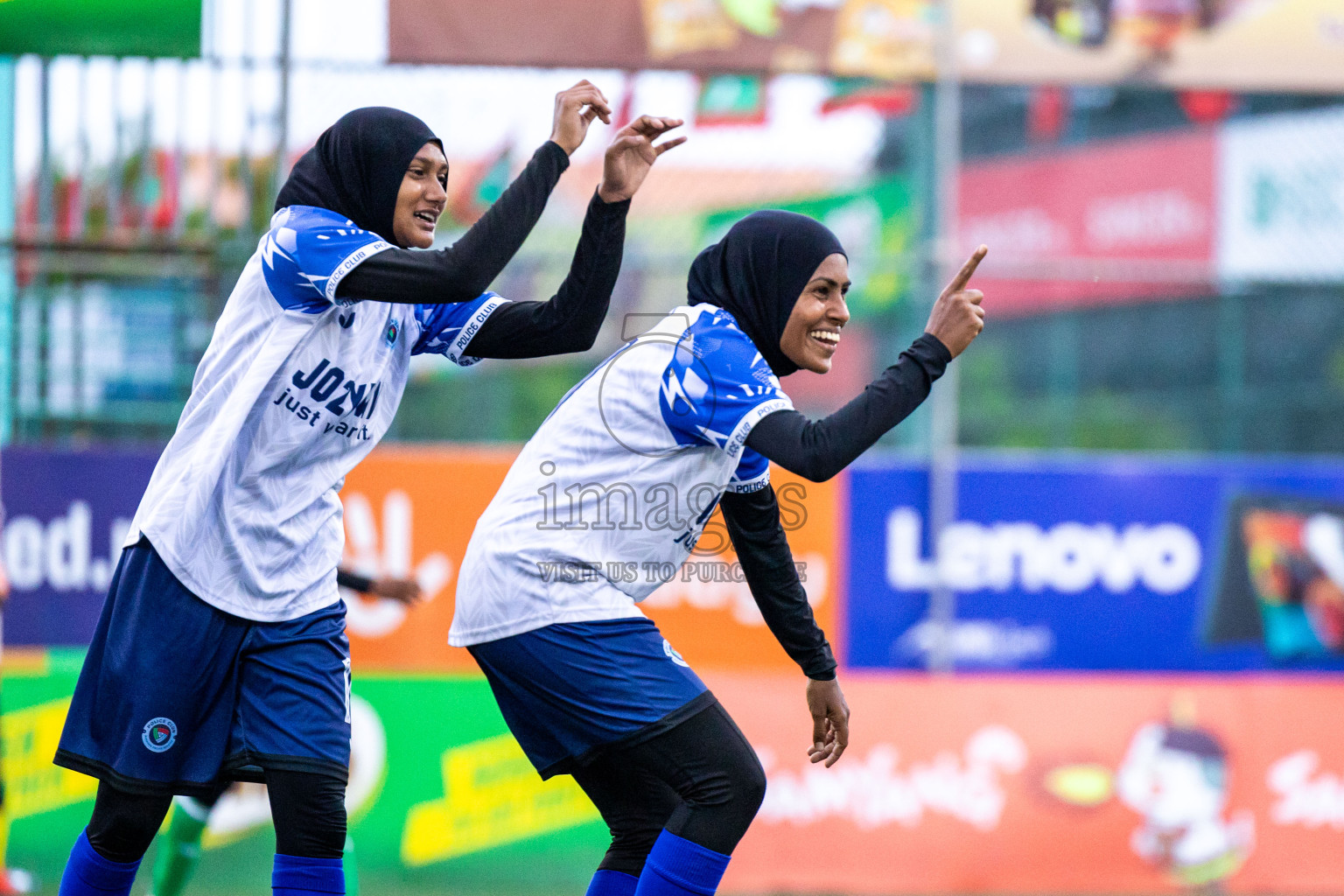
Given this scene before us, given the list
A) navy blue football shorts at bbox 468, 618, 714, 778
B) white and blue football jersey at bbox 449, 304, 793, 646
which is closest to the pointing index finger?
white and blue football jersey at bbox 449, 304, 793, 646

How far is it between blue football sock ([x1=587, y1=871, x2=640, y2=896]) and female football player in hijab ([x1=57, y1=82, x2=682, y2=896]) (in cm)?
50

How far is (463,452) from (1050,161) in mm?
14221

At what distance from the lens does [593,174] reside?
224 inches

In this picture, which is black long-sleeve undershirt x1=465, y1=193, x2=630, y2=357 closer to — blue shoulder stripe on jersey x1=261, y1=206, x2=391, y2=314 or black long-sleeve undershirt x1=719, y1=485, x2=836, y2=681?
blue shoulder stripe on jersey x1=261, y1=206, x2=391, y2=314

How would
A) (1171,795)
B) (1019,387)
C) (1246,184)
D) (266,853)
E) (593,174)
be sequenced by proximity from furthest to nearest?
(1019,387), (1246,184), (593,174), (1171,795), (266,853)

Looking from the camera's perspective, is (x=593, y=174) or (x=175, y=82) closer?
(x=175, y=82)

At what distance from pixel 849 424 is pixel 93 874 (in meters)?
1.64

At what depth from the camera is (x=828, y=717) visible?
301 cm

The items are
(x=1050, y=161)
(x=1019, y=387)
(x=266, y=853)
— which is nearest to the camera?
(x=266, y=853)

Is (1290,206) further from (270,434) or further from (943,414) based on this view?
(270,434)

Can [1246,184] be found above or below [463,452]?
above

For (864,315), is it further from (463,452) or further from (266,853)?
(266,853)

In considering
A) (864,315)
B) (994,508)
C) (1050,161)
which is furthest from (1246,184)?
(1050,161)

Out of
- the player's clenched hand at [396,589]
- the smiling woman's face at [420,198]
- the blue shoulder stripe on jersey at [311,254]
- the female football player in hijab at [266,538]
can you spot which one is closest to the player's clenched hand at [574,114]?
the female football player in hijab at [266,538]
